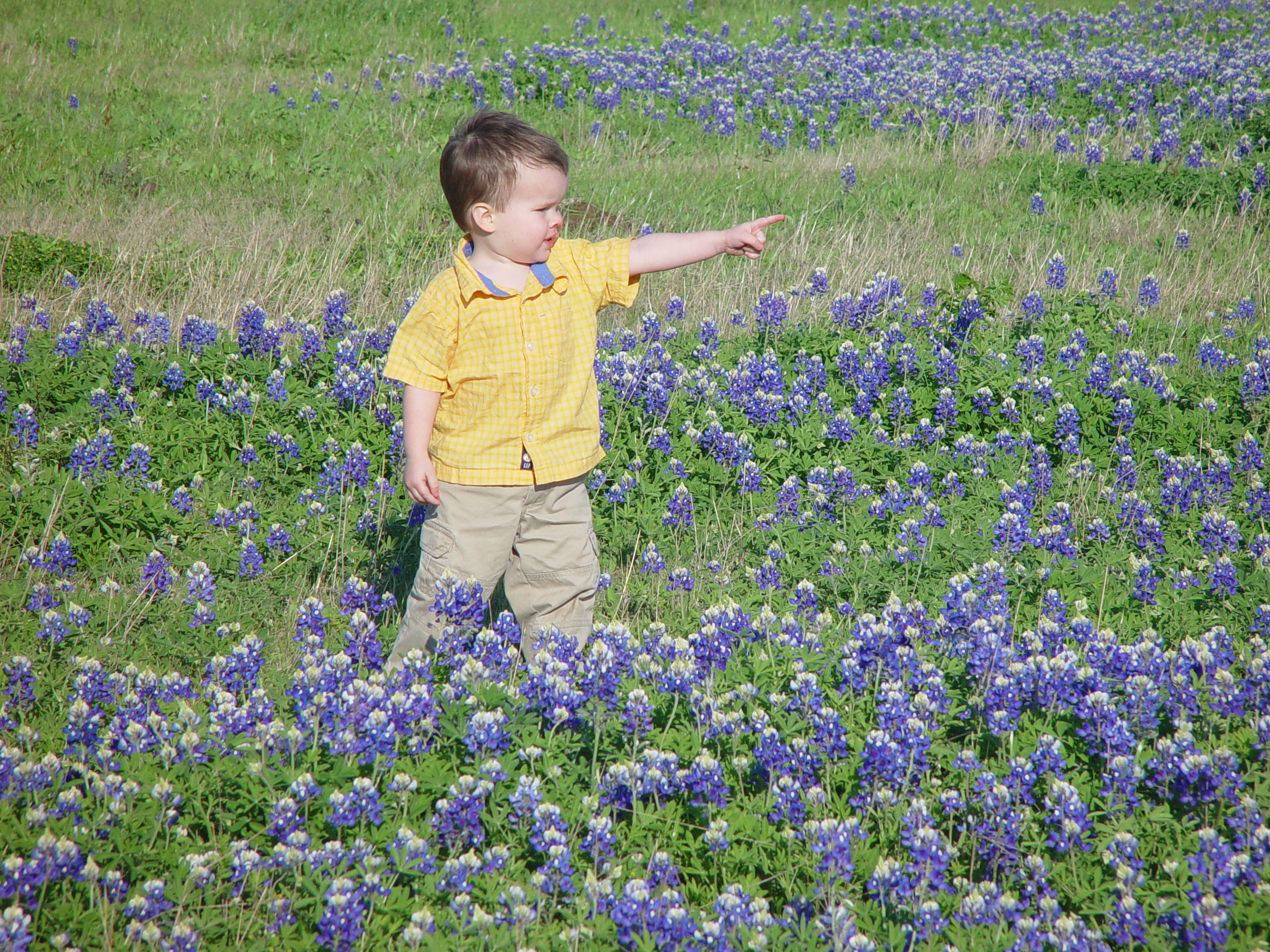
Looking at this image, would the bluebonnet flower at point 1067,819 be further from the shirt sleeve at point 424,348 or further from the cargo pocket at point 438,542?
the shirt sleeve at point 424,348

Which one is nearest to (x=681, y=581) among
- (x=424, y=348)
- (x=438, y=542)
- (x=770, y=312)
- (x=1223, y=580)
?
(x=438, y=542)

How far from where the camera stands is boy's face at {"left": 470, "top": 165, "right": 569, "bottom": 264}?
11.2ft

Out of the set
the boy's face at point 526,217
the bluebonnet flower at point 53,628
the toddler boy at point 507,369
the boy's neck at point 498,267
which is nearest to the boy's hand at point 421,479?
the toddler boy at point 507,369

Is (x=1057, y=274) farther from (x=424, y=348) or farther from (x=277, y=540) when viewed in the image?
(x=277, y=540)

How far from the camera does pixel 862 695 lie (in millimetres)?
3420

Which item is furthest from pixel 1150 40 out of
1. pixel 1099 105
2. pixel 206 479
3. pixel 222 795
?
pixel 222 795

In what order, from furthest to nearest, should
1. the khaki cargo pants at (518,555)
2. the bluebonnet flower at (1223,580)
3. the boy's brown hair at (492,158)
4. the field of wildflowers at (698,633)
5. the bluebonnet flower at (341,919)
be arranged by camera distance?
the bluebonnet flower at (1223,580), the khaki cargo pants at (518,555), the boy's brown hair at (492,158), the field of wildflowers at (698,633), the bluebonnet flower at (341,919)

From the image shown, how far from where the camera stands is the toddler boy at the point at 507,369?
346 centimetres

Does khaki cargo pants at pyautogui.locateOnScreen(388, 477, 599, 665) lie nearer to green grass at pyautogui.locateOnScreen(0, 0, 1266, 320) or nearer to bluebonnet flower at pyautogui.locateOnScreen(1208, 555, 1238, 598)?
bluebonnet flower at pyautogui.locateOnScreen(1208, 555, 1238, 598)

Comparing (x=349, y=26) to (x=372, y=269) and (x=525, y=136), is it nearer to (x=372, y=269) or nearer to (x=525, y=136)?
(x=372, y=269)

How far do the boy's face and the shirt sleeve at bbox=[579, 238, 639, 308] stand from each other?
0.29 m

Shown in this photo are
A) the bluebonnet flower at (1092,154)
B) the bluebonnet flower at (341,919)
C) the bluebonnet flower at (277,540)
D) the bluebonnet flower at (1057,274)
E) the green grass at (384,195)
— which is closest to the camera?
the bluebonnet flower at (341,919)

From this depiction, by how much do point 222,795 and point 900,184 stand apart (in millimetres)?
7979

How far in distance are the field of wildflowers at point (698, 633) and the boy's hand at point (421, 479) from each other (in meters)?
0.43
